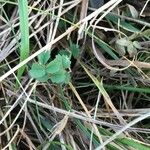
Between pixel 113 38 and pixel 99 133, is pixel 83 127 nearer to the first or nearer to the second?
pixel 99 133

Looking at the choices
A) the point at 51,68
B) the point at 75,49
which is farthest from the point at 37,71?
the point at 75,49

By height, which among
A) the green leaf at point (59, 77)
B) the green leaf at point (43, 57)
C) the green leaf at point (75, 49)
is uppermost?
the green leaf at point (43, 57)

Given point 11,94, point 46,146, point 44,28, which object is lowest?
point 46,146

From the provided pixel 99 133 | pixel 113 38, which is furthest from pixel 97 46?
pixel 99 133

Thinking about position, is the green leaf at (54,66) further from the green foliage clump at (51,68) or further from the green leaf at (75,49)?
the green leaf at (75,49)

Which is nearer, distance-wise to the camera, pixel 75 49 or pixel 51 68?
pixel 51 68

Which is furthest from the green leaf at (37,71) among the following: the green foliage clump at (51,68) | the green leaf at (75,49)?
the green leaf at (75,49)

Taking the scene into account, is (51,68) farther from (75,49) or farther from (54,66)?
(75,49)
